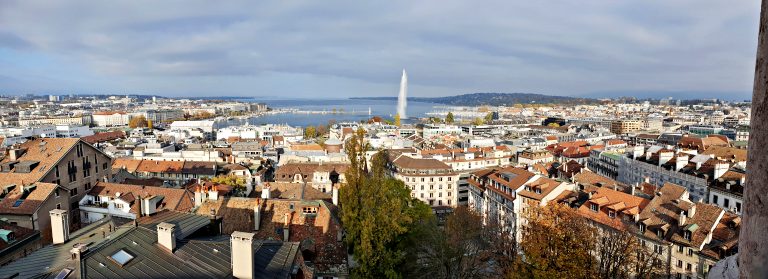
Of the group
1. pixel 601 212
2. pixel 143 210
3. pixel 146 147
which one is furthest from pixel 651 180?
pixel 146 147

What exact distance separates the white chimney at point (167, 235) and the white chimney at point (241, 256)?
86.0 inches

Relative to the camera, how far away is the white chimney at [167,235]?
14938 mm

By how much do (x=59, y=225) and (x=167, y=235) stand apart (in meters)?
4.79

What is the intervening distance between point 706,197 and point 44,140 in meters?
55.8

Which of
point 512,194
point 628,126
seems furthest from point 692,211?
point 628,126

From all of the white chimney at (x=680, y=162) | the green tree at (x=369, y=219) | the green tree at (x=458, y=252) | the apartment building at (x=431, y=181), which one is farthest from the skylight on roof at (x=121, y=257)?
the white chimney at (x=680, y=162)

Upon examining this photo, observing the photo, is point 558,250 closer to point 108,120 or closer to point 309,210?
point 309,210

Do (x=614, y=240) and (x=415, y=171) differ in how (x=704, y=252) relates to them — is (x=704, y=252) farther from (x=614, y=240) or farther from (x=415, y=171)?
(x=415, y=171)

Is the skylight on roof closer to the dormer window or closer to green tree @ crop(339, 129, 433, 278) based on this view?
green tree @ crop(339, 129, 433, 278)

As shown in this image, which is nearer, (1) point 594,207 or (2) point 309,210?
(2) point 309,210

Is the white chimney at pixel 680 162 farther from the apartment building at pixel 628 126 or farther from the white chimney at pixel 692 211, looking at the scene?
the apartment building at pixel 628 126

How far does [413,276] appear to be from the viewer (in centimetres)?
3156

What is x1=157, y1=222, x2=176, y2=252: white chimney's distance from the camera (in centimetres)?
1494

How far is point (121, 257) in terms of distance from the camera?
14.2 m
